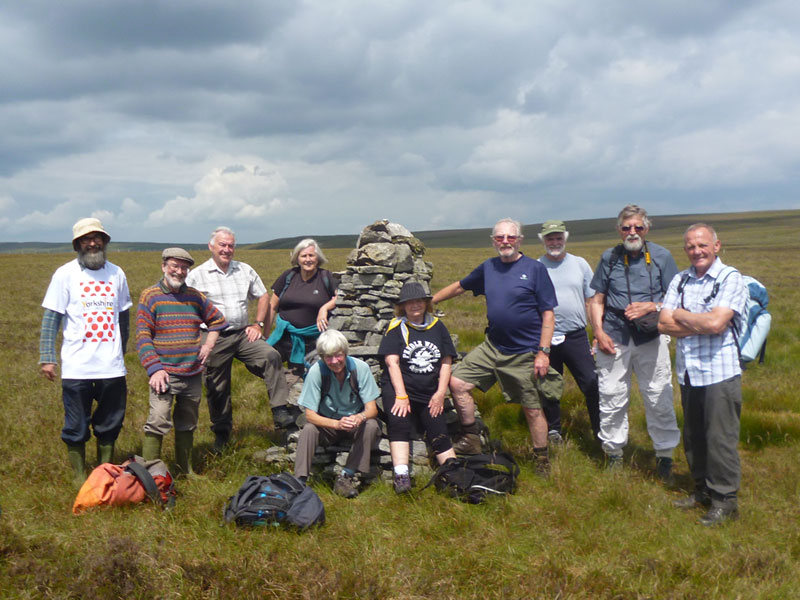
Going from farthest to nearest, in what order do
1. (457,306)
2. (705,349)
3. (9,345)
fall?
(457,306) < (9,345) < (705,349)

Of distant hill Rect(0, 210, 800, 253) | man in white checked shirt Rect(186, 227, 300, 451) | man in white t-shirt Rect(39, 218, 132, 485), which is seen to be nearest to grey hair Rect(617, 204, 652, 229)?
man in white checked shirt Rect(186, 227, 300, 451)

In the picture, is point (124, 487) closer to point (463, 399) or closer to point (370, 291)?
point (463, 399)

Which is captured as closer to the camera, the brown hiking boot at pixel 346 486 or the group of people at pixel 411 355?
the group of people at pixel 411 355

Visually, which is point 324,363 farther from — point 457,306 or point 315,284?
point 457,306

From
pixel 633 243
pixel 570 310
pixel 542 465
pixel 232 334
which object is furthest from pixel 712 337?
pixel 232 334

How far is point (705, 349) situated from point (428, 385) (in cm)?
275

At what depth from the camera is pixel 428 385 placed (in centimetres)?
622

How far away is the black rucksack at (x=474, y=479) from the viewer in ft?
18.3

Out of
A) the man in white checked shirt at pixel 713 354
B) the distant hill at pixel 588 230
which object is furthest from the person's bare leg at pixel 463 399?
the distant hill at pixel 588 230

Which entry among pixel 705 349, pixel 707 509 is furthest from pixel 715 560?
pixel 705 349

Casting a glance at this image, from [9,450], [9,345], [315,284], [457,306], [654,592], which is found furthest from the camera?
[457,306]

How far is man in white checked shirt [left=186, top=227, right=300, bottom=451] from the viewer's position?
684 centimetres

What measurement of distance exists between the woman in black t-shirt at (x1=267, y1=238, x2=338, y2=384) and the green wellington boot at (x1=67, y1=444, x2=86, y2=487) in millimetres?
2467

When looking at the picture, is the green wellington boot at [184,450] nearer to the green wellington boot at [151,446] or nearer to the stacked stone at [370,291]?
the green wellington boot at [151,446]
